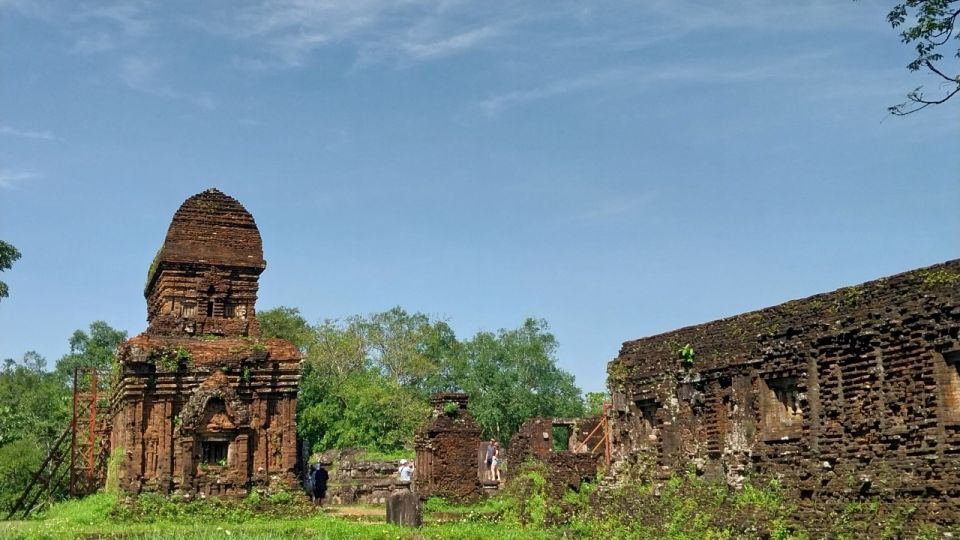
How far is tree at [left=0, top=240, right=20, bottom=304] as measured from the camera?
88.8ft

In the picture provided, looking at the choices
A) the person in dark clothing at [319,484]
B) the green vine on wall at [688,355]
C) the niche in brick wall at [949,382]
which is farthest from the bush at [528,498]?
the niche in brick wall at [949,382]

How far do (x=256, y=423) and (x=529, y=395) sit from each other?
3576 centimetres

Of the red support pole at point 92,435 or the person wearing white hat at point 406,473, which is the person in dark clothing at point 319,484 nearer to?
the person wearing white hat at point 406,473

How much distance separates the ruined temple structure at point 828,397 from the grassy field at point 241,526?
380 centimetres

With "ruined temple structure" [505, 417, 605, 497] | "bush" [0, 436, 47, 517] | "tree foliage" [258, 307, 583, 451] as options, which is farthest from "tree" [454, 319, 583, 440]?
"bush" [0, 436, 47, 517]

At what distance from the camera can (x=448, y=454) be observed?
26.6 metres

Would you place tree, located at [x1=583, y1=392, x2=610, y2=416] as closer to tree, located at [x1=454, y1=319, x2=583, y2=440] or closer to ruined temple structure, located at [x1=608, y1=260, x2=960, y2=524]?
tree, located at [x1=454, y1=319, x2=583, y2=440]

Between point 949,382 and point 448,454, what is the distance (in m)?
15.9

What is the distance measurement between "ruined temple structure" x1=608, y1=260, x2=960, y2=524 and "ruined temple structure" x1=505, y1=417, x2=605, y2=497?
2.97 metres

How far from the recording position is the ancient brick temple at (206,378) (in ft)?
74.2

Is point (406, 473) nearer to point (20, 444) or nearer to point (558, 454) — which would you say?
point (558, 454)

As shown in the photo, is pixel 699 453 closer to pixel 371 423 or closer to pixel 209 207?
pixel 209 207

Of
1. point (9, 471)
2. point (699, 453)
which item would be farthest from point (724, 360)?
point (9, 471)

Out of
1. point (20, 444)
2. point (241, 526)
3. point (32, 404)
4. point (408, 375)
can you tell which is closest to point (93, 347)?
point (32, 404)
